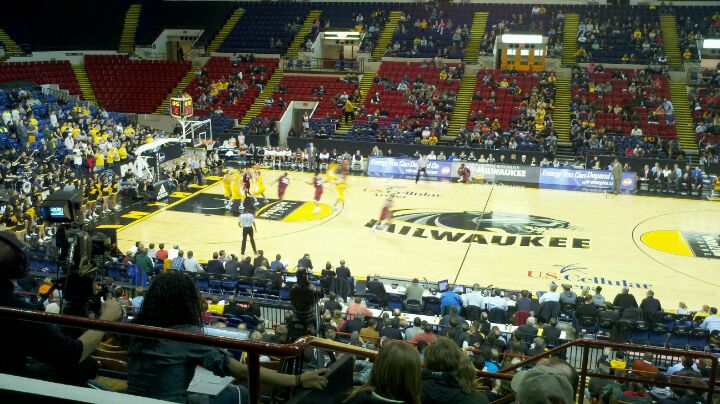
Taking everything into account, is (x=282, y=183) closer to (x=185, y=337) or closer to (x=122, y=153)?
(x=122, y=153)

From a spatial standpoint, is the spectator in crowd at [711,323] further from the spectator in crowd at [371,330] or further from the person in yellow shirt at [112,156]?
the person in yellow shirt at [112,156]

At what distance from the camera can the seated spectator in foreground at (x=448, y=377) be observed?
164 inches

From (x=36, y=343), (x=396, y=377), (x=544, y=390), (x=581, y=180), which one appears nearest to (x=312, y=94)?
(x=581, y=180)

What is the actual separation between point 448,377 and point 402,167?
1213 inches

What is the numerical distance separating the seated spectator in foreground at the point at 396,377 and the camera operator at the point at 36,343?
4.97 feet

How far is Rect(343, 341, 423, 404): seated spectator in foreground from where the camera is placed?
12.1 ft

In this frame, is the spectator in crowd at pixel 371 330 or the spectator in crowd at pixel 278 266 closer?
the spectator in crowd at pixel 371 330

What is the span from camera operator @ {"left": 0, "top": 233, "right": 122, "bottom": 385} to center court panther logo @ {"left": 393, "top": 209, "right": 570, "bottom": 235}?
22062 millimetres

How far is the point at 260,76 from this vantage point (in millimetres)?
47656

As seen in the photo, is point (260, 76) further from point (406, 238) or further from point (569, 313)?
point (569, 313)

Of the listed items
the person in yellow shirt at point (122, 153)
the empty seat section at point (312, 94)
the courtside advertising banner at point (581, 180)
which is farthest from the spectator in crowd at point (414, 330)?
the empty seat section at point (312, 94)

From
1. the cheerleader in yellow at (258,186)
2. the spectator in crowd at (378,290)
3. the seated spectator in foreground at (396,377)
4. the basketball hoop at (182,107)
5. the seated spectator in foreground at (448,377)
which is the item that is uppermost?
the basketball hoop at (182,107)

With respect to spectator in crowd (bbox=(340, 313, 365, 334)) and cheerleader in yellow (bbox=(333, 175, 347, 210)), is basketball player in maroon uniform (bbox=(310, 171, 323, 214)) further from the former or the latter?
spectator in crowd (bbox=(340, 313, 365, 334))

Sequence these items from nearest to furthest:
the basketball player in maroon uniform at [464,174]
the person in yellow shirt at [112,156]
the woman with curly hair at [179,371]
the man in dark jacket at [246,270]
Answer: the woman with curly hair at [179,371] < the man in dark jacket at [246,270] < the person in yellow shirt at [112,156] < the basketball player in maroon uniform at [464,174]
